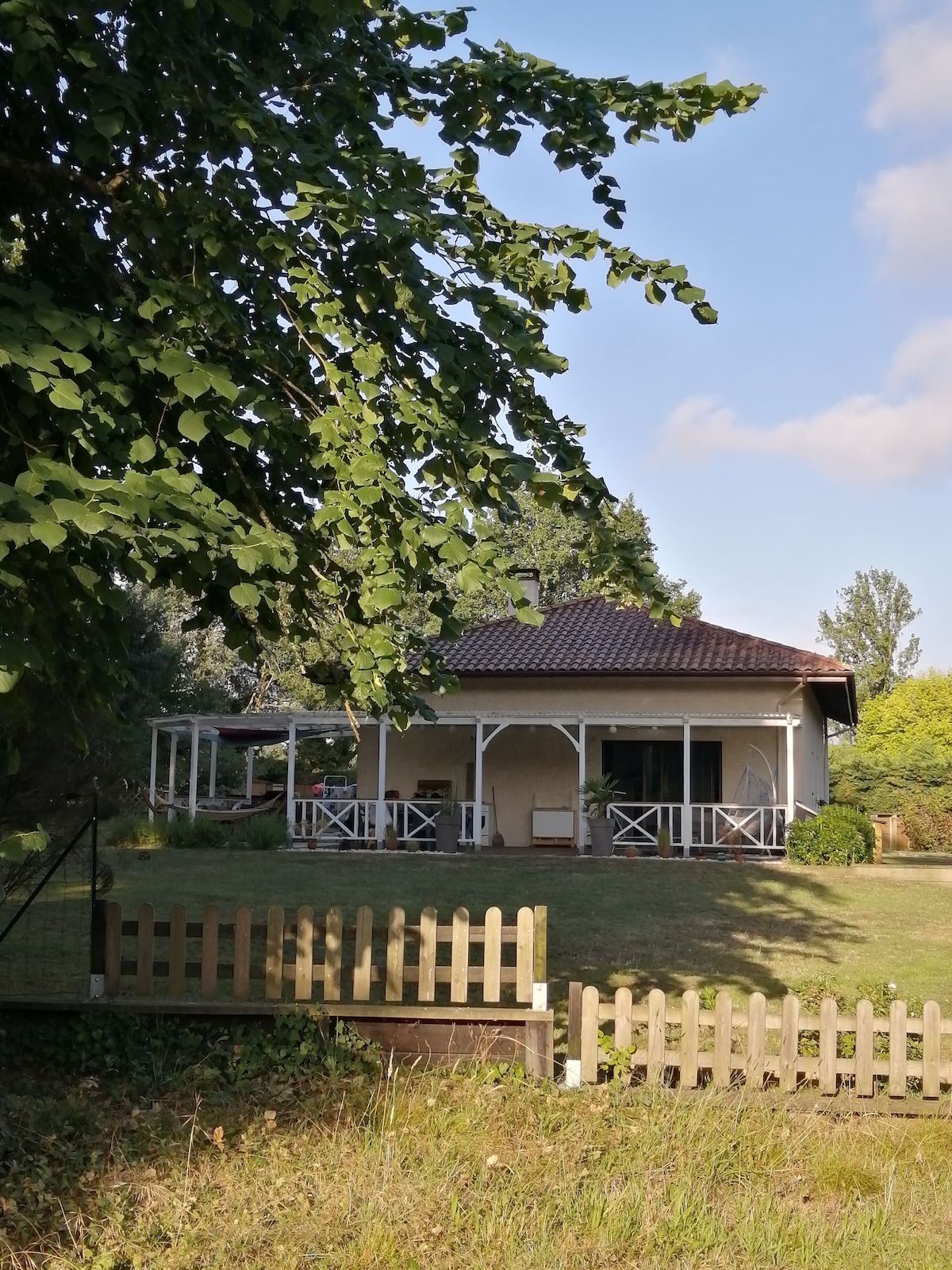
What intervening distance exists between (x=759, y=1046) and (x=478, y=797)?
1684 centimetres

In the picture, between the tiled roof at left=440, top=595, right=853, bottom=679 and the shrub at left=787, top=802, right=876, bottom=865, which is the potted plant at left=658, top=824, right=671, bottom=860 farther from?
the tiled roof at left=440, top=595, right=853, bottom=679

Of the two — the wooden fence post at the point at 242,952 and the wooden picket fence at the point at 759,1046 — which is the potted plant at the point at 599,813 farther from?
the wooden picket fence at the point at 759,1046

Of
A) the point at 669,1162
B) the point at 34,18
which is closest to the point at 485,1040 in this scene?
the point at 669,1162

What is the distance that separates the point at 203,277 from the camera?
500 cm

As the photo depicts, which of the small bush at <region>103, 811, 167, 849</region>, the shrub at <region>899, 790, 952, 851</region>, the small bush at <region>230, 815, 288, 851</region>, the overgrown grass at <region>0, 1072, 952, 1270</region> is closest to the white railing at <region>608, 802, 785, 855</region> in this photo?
the small bush at <region>230, 815, 288, 851</region>

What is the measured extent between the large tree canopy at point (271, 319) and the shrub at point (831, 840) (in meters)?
16.0

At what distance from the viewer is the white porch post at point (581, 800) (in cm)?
2330

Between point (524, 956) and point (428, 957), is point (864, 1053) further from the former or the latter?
point (428, 957)

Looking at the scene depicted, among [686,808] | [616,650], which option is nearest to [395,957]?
[686,808]

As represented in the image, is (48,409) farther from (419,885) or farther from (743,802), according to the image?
(743,802)

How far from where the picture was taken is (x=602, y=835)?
22328mm

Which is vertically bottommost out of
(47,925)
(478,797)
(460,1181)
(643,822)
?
(460,1181)

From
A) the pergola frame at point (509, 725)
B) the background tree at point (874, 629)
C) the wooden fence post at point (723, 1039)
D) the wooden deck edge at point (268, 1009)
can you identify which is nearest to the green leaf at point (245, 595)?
the wooden deck edge at point (268, 1009)

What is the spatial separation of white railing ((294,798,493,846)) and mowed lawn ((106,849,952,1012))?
1860mm
